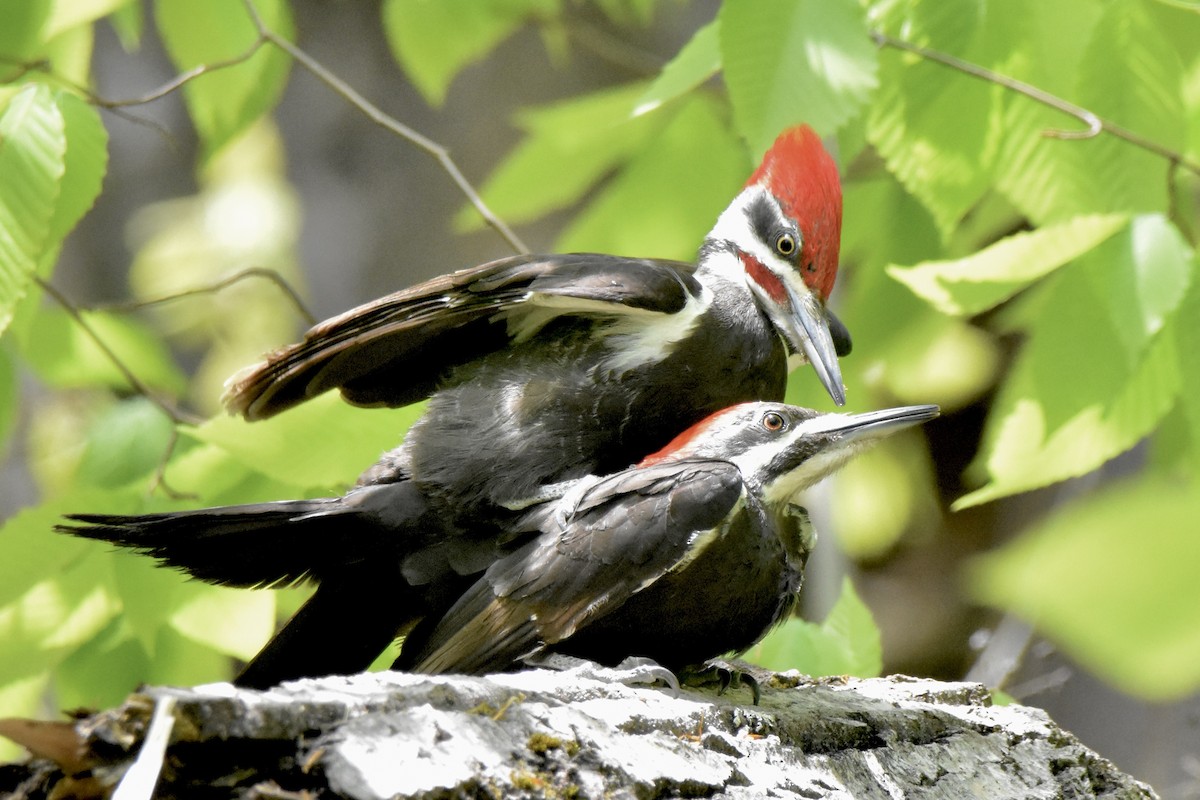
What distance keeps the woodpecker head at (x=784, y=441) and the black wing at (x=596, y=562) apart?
135mm

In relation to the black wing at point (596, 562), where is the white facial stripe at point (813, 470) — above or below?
below

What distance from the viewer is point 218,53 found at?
3092mm

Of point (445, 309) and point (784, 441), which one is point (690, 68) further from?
point (784, 441)

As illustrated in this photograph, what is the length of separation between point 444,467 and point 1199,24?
6.64ft

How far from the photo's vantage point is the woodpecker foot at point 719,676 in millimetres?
2244

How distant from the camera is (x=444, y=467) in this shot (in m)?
2.54

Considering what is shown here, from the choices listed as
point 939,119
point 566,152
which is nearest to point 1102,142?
point 939,119

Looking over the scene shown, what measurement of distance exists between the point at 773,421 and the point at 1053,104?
2.81 ft

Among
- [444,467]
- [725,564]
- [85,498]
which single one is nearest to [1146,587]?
[725,564]

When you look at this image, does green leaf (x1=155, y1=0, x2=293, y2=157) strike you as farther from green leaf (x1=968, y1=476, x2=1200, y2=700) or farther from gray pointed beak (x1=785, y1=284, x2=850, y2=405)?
green leaf (x1=968, y1=476, x2=1200, y2=700)

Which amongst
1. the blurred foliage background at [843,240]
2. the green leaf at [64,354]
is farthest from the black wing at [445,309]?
the green leaf at [64,354]

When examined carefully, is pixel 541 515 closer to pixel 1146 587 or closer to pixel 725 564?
pixel 725 564

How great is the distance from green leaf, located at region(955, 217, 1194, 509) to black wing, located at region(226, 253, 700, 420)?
2.32 feet

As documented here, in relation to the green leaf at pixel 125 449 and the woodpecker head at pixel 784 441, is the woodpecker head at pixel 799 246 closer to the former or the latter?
the woodpecker head at pixel 784 441
